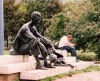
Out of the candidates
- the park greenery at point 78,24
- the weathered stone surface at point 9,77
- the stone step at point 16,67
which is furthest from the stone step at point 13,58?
the park greenery at point 78,24

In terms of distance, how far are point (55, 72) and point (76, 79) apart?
677mm

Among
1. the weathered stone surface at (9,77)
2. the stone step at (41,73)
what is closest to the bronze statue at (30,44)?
the stone step at (41,73)

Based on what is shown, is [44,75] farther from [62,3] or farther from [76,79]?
[62,3]

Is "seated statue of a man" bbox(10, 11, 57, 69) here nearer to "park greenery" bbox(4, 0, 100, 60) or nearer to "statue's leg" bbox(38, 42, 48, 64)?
"statue's leg" bbox(38, 42, 48, 64)

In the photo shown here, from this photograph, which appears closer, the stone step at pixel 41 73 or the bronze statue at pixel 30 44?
the stone step at pixel 41 73

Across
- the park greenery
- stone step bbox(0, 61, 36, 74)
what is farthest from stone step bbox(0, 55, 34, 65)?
the park greenery

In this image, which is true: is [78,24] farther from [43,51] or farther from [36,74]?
[36,74]

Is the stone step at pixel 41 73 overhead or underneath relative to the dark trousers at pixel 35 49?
underneath

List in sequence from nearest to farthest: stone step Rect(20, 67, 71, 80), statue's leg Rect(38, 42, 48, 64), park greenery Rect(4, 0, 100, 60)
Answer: stone step Rect(20, 67, 71, 80) → statue's leg Rect(38, 42, 48, 64) → park greenery Rect(4, 0, 100, 60)

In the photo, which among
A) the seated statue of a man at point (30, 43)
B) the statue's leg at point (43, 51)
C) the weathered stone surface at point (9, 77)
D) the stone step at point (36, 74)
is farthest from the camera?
the statue's leg at point (43, 51)

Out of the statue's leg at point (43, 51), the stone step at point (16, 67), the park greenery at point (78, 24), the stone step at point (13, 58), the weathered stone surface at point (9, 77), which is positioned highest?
the park greenery at point (78, 24)

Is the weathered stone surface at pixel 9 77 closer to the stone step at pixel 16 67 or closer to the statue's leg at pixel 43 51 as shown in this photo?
the stone step at pixel 16 67

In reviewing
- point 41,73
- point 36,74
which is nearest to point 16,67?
point 36,74

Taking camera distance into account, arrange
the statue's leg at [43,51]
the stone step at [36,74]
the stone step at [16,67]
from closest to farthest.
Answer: the stone step at [16,67] < the stone step at [36,74] < the statue's leg at [43,51]
